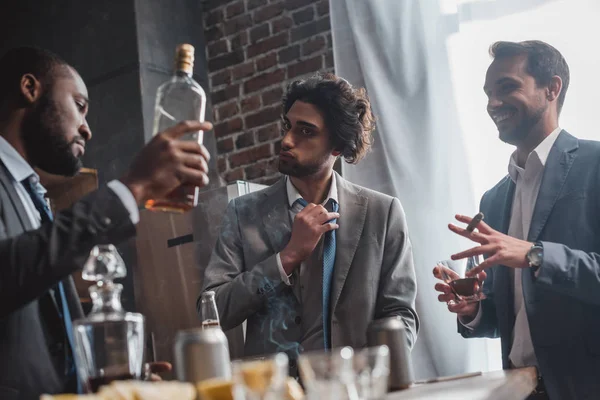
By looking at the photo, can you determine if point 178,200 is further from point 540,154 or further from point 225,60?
point 225,60

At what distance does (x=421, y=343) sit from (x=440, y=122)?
94 centimetres

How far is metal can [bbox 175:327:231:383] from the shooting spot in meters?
1.04

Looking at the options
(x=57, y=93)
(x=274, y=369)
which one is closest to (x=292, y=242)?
(x=57, y=93)

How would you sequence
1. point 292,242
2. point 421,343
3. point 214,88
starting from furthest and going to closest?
point 214,88
point 421,343
point 292,242

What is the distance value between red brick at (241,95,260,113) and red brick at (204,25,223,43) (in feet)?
1.43

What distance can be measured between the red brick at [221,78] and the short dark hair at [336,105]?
128 cm

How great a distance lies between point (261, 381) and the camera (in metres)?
0.83

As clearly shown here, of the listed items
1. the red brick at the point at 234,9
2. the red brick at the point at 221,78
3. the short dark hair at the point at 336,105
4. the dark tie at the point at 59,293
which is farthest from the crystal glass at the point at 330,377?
the red brick at the point at 234,9

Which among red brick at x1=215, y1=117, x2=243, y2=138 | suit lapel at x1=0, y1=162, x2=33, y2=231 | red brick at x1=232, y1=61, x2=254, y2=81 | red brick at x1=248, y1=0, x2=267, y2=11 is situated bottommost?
suit lapel at x1=0, y1=162, x2=33, y2=231

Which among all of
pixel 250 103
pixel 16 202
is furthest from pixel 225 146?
pixel 16 202

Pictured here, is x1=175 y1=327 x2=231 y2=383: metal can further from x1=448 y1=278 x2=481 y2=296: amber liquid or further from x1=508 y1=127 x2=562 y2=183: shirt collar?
x1=508 y1=127 x2=562 y2=183: shirt collar

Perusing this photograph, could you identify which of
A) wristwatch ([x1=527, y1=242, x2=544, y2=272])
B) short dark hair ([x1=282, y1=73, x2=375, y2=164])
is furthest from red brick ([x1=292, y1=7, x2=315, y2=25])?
wristwatch ([x1=527, y1=242, x2=544, y2=272])

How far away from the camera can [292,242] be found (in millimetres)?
2219

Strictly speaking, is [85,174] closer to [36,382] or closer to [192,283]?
[192,283]
